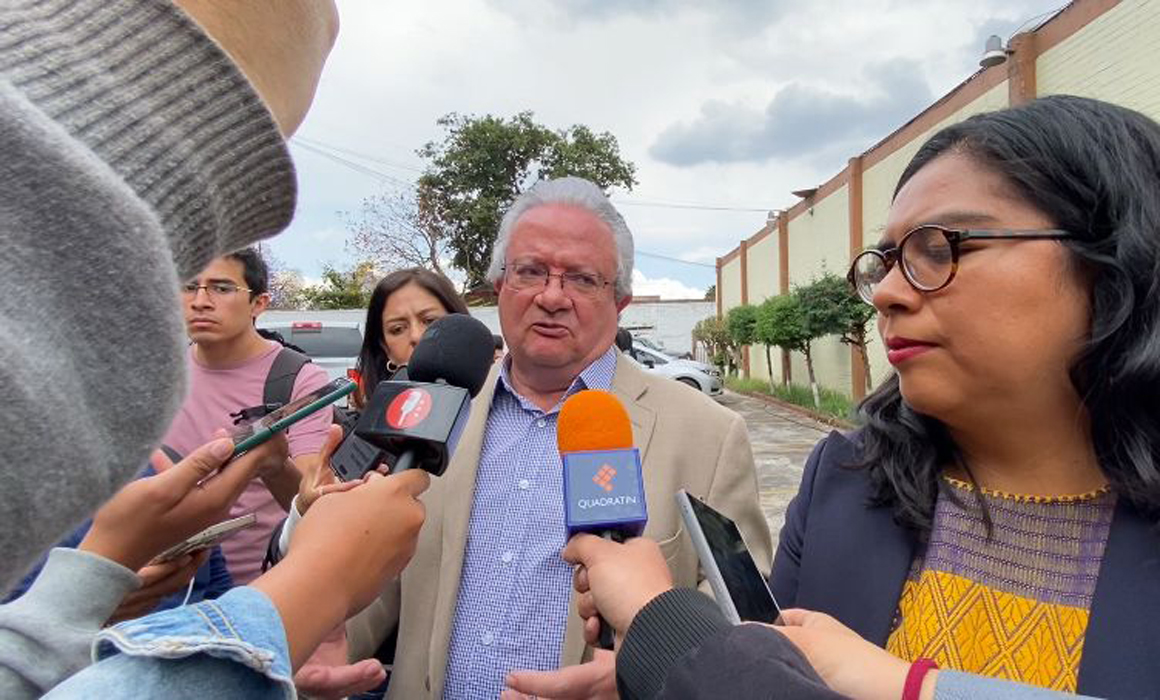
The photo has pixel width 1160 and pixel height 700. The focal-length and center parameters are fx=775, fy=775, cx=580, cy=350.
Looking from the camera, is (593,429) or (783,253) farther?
(783,253)

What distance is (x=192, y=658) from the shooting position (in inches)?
28.5

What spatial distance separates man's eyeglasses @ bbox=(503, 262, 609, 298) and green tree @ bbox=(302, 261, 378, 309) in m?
26.2

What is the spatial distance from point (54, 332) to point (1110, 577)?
1.63m

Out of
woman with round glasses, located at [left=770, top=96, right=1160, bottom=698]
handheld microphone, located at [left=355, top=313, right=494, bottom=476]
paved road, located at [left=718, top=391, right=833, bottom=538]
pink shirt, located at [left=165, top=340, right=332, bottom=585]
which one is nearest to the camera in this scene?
handheld microphone, located at [left=355, top=313, right=494, bottom=476]

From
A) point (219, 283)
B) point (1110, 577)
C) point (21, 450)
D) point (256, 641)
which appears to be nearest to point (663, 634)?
point (256, 641)

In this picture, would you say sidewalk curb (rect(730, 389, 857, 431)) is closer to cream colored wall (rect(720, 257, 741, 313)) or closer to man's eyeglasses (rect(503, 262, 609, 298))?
cream colored wall (rect(720, 257, 741, 313))

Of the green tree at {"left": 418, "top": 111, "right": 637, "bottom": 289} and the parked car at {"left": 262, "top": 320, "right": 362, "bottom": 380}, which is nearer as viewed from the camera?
the parked car at {"left": 262, "top": 320, "right": 362, "bottom": 380}

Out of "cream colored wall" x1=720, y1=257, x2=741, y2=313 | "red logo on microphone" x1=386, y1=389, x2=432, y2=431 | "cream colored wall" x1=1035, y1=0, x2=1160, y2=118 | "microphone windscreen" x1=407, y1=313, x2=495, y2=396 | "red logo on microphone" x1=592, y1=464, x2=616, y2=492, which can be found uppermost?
"cream colored wall" x1=1035, y1=0, x2=1160, y2=118

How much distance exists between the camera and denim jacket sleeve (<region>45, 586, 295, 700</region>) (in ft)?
2.26

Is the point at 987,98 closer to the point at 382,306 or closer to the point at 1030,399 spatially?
the point at 382,306

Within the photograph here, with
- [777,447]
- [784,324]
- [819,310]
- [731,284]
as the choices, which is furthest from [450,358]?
[731,284]

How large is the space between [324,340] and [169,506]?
7.78 metres

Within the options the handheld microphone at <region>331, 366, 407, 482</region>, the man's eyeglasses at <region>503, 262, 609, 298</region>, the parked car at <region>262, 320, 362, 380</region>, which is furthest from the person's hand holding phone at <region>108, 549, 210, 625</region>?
the parked car at <region>262, 320, 362, 380</region>

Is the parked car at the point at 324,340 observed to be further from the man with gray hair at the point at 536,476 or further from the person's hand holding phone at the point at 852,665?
the person's hand holding phone at the point at 852,665
